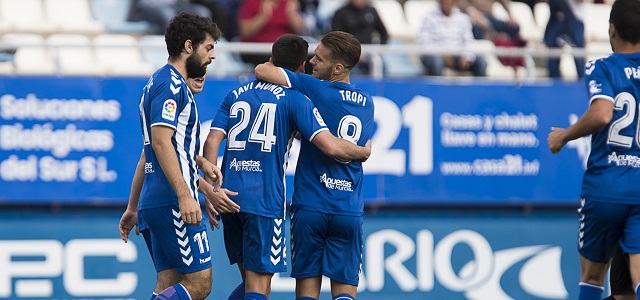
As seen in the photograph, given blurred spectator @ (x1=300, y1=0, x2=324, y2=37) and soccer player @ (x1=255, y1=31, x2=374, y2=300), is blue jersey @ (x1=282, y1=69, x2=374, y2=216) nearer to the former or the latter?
soccer player @ (x1=255, y1=31, x2=374, y2=300)

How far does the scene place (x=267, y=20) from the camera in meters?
10.7

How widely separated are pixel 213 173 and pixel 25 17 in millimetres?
6221

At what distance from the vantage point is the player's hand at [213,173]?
6.09 metres

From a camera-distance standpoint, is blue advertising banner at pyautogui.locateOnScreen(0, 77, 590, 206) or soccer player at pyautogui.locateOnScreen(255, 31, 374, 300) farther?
blue advertising banner at pyautogui.locateOnScreen(0, 77, 590, 206)

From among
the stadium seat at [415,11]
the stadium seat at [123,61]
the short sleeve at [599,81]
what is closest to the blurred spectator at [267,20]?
the stadium seat at [123,61]

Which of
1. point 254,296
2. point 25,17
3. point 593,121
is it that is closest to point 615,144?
point 593,121

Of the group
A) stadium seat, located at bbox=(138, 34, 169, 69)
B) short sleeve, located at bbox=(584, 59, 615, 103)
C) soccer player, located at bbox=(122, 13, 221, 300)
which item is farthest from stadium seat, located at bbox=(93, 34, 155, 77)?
short sleeve, located at bbox=(584, 59, 615, 103)

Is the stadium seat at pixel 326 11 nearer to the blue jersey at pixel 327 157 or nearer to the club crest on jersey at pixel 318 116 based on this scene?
the blue jersey at pixel 327 157

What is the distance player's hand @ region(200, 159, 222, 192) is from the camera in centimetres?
609

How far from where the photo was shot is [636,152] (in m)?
6.65

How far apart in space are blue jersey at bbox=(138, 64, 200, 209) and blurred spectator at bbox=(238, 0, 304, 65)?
15.5 ft

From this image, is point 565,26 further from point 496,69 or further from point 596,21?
point 596,21

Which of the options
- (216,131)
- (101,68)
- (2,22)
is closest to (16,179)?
(101,68)

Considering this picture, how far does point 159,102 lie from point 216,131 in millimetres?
728
